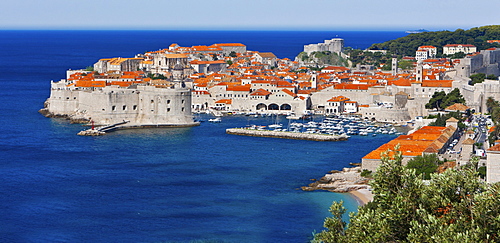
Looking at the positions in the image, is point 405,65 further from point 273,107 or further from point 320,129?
point 320,129

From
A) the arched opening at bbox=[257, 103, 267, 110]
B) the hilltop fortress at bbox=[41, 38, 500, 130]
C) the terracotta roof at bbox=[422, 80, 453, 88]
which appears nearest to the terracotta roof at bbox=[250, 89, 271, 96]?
the hilltop fortress at bbox=[41, 38, 500, 130]

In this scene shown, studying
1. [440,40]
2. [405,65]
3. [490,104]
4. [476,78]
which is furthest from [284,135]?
[440,40]

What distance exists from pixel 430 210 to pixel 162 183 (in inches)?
499

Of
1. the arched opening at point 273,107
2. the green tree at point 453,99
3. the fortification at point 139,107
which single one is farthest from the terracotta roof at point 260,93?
the green tree at point 453,99

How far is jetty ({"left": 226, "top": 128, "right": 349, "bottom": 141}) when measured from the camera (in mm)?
28312

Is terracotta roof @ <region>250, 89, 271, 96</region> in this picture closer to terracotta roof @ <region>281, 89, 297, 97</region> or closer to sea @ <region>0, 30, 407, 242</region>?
terracotta roof @ <region>281, 89, 297, 97</region>

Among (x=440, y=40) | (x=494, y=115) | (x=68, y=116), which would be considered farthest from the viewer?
(x=440, y=40)

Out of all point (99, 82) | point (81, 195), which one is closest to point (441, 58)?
point (99, 82)

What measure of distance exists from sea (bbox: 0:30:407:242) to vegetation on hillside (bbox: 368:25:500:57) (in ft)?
90.1

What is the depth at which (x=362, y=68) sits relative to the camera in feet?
172

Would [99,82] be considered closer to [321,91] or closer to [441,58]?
[321,91]

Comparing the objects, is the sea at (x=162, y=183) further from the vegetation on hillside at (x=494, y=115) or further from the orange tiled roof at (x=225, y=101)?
the vegetation on hillside at (x=494, y=115)

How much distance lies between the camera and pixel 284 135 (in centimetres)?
2923

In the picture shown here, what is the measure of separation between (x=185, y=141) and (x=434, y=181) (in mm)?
19561
